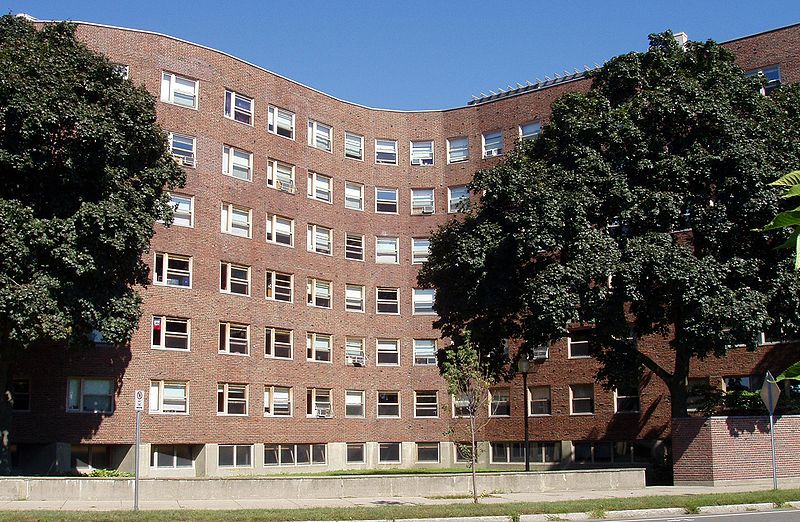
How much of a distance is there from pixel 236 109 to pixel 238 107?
0.62 feet

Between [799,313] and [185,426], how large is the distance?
2614cm

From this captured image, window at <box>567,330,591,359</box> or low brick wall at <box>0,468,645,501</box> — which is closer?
low brick wall at <box>0,468,645,501</box>

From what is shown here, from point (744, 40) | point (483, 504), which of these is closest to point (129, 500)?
point (483, 504)

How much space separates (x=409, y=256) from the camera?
5288 cm

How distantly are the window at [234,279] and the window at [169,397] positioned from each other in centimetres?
513

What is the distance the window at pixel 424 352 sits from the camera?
52031 mm

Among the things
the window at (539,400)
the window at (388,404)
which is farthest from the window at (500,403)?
the window at (388,404)

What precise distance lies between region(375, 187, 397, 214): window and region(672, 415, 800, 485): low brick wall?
2413cm

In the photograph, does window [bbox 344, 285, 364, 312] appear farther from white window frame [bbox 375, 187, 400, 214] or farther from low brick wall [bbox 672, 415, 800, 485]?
low brick wall [bbox 672, 415, 800, 485]

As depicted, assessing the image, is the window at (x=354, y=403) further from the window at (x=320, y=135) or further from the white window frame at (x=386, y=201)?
the window at (x=320, y=135)

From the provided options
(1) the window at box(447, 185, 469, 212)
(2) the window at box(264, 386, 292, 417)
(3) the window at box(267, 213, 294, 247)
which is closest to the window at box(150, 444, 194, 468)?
(2) the window at box(264, 386, 292, 417)

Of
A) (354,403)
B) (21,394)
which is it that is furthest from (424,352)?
(21,394)

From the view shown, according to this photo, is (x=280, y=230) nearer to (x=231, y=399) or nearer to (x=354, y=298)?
(x=354, y=298)

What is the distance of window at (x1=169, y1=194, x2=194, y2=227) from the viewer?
43.3 m
